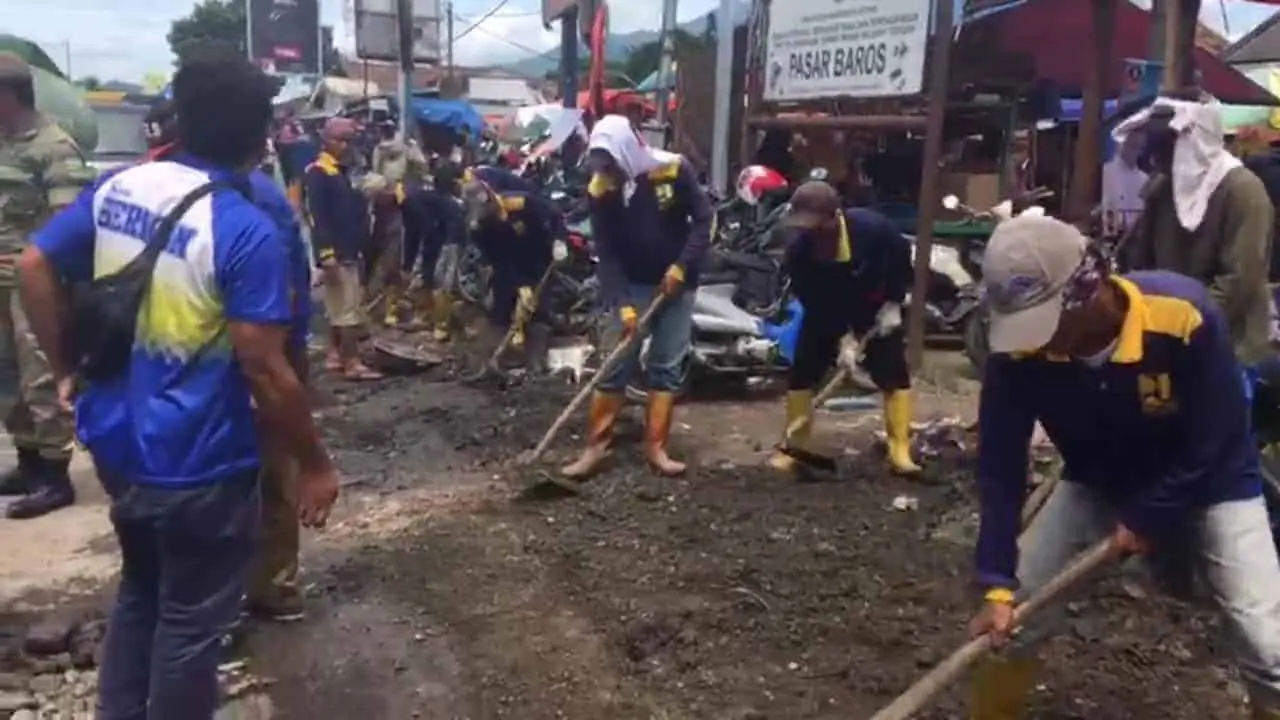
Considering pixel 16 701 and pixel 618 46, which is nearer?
pixel 16 701

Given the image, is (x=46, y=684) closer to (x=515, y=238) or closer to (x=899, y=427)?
(x=899, y=427)

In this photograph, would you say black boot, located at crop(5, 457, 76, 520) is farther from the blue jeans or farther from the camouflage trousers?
the blue jeans

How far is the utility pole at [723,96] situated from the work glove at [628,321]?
20.2 ft

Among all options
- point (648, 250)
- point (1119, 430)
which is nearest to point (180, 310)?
point (1119, 430)

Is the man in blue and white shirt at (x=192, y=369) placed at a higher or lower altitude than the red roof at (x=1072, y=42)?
lower

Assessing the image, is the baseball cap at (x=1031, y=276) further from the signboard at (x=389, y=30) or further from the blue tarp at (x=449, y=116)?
the blue tarp at (x=449, y=116)

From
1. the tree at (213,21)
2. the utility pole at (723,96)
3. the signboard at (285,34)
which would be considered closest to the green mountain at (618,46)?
the utility pole at (723,96)

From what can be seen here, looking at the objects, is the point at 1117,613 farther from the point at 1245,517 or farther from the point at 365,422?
the point at 365,422

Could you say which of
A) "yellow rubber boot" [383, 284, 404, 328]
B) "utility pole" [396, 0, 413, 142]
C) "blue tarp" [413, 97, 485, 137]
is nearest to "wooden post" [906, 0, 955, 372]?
"yellow rubber boot" [383, 284, 404, 328]

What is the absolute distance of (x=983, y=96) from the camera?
35.8 ft

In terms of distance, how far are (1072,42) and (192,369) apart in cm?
987

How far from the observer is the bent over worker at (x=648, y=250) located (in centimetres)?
654

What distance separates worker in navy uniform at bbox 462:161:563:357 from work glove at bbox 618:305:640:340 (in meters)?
3.01

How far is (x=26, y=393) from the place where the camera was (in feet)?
19.9
